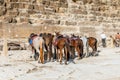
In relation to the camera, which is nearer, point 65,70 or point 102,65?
point 65,70

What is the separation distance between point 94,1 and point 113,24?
307cm

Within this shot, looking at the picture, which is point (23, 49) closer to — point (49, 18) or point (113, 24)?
point (49, 18)

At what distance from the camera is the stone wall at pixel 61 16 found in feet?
99.1

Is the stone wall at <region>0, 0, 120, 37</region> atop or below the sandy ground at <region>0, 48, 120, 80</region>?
atop

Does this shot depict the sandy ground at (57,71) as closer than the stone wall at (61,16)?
Yes

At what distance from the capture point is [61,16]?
113 feet

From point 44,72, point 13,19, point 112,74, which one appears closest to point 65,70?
point 44,72

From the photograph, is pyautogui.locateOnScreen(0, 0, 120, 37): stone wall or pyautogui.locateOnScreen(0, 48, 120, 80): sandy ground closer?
pyautogui.locateOnScreen(0, 48, 120, 80): sandy ground

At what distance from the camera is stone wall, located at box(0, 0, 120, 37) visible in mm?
30203

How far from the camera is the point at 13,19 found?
30.2m

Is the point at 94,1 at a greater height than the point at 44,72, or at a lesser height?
greater

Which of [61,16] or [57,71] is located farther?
[61,16]

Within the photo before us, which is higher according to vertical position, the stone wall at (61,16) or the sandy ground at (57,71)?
the stone wall at (61,16)

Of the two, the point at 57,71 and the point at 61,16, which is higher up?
the point at 61,16
